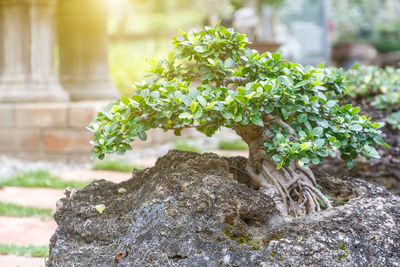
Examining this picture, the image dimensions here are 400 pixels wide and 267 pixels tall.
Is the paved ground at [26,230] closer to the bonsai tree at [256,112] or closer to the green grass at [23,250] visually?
the green grass at [23,250]

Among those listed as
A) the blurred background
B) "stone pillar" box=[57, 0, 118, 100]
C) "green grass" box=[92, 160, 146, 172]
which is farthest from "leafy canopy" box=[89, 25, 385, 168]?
"stone pillar" box=[57, 0, 118, 100]

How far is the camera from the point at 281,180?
2.16 meters

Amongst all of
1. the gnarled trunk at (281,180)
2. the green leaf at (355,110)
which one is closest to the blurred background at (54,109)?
the gnarled trunk at (281,180)

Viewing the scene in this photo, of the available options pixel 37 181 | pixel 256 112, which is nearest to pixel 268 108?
pixel 256 112

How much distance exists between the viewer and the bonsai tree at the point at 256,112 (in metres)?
1.89

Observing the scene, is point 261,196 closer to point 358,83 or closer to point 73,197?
point 73,197

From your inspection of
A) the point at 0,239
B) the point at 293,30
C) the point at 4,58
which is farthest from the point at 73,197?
the point at 293,30

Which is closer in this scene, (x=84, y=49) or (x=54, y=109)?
(x=54, y=109)

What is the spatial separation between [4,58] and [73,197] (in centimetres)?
453

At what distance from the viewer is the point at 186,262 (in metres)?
1.72

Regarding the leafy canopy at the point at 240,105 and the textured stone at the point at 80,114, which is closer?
the leafy canopy at the point at 240,105

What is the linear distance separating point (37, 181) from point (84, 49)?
2.95 meters

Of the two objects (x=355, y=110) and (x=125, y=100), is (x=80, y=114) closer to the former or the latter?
(x=125, y=100)

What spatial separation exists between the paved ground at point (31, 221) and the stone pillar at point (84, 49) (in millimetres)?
2161
